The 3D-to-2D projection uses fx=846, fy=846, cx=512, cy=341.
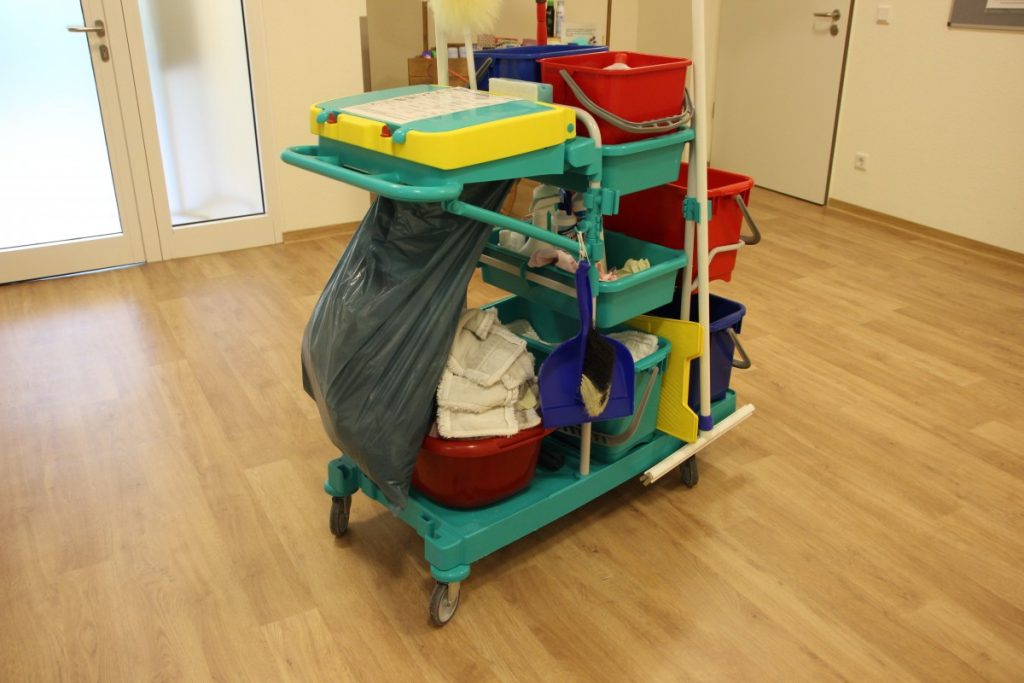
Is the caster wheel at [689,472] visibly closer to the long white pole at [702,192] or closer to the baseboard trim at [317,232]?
the long white pole at [702,192]

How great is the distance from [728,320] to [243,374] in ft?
5.47

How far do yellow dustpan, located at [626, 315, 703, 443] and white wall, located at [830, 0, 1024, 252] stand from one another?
2.75 m

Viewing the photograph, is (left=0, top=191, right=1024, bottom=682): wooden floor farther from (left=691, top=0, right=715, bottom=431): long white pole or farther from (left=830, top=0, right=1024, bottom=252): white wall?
(left=830, top=0, right=1024, bottom=252): white wall

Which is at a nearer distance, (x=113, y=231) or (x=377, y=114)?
(x=377, y=114)

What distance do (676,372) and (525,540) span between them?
0.58 m

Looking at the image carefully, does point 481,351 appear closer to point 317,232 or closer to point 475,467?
point 475,467

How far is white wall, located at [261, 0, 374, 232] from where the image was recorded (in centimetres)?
396

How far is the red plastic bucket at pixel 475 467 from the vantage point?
181 cm

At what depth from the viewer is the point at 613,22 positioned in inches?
207

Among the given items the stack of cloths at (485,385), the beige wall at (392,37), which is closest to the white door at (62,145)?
the beige wall at (392,37)

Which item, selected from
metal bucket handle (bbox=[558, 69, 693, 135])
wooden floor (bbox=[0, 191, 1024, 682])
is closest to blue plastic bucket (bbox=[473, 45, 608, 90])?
metal bucket handle (bbox=[558, 69, 693, 135])

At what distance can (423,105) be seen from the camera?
182cm

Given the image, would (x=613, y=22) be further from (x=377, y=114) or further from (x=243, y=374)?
(x=377, y=114)

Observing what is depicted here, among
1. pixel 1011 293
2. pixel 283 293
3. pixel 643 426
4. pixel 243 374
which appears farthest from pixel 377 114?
pixel 1011 293
